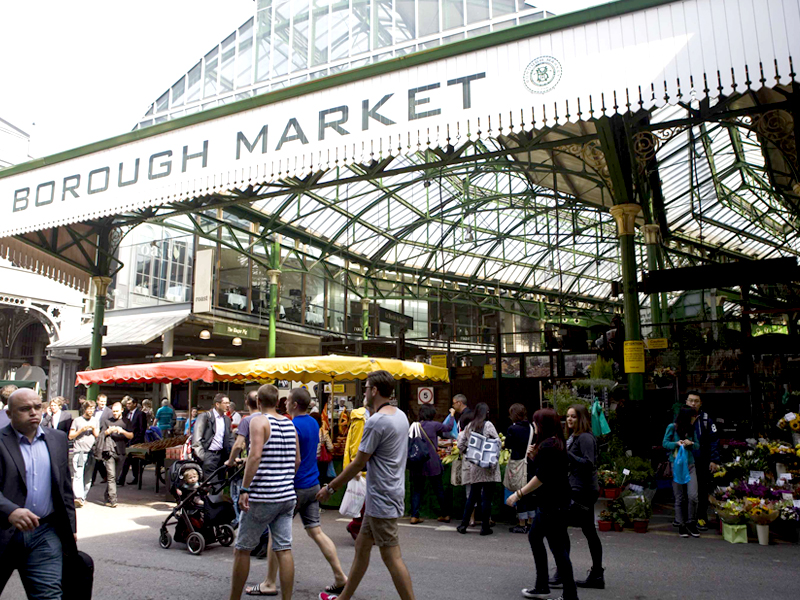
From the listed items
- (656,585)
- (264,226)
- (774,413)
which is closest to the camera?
(656,585)

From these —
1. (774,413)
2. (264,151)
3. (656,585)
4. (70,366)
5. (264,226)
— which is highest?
(264,226)

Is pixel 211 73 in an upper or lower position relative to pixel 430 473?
upper

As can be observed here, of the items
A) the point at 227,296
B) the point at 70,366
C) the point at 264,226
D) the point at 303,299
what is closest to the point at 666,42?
the point at 264,226

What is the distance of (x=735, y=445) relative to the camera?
9.70 meters

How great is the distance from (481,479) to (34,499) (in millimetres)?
5545

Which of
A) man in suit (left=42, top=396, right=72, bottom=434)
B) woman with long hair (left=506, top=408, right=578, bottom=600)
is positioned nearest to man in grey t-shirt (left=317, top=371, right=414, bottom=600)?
woman with long hair (left=506, top=408, right=578, bottom=600)

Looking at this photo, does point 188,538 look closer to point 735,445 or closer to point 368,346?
point 735,445

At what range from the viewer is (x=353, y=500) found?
6.66m

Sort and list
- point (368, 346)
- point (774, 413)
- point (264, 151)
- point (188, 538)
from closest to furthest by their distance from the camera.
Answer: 1. point (188, 538)
2. point (264, 151)
3. point (774, 413)
4. point (368, 346)

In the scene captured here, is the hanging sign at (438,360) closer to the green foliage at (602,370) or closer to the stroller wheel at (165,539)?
the green foliage at (602,370)

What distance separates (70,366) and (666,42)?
76.4 feet

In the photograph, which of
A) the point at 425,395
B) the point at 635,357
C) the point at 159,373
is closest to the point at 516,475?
the point at 635,357

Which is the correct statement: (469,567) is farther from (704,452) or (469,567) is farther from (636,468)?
(636,468)

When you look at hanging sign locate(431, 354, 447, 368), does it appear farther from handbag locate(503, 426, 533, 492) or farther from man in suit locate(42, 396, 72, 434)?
man in suit locate(42, 396, 72, 434)
